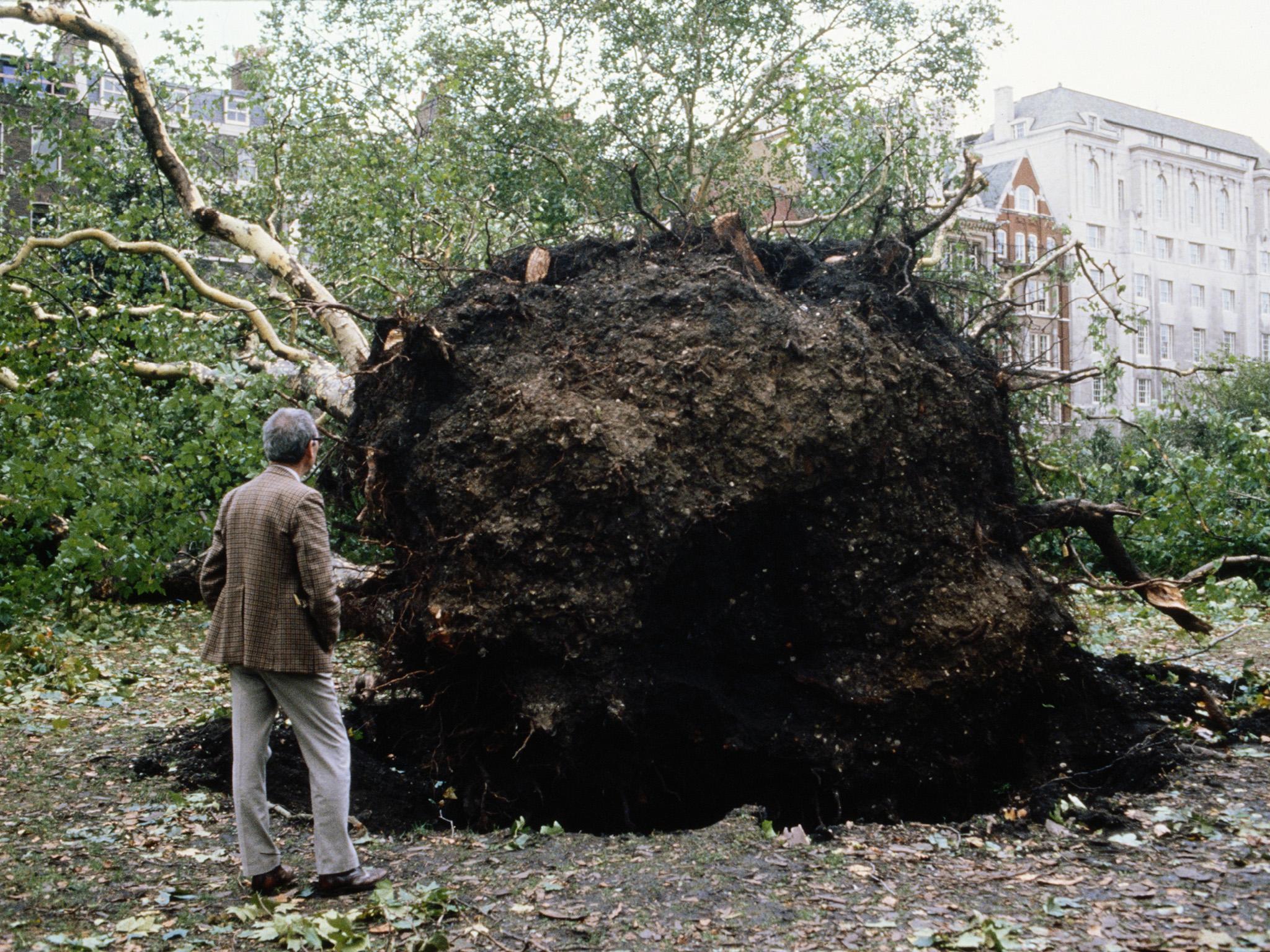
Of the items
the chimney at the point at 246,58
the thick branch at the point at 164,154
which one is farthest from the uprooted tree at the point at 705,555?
the chimney at the point at 246,58

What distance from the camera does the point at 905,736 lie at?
4641 millimetres

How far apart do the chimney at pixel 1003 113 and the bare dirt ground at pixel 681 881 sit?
50353mm

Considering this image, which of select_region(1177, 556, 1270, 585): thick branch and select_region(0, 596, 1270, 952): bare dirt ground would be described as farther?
select_region(1177, 556, 1270, 585): thick branch

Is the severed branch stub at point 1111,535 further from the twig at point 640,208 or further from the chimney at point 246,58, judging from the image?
the chimney at point 246,58

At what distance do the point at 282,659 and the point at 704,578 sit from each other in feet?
6.46

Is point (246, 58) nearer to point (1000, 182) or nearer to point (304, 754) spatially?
point (304, 754)

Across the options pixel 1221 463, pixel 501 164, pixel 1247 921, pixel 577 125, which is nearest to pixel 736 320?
pixel 1247 921

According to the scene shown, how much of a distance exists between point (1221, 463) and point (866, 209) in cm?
518

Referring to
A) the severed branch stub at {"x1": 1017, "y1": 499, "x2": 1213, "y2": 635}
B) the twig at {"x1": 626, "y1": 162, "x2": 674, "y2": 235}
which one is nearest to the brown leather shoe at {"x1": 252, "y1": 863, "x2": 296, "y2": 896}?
the twig at {"x1": 626, "y1": 162, "x2": 674, "y2": 235}

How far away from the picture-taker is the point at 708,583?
4.80 metres

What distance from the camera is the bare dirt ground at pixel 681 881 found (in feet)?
10.0

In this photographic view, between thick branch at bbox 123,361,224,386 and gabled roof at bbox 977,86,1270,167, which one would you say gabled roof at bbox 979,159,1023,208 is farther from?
thick branch at bbox 123,361,224,386

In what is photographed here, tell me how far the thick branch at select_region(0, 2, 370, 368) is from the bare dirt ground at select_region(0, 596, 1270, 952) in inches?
176

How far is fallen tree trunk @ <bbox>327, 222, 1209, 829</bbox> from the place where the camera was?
4551 millimetres
